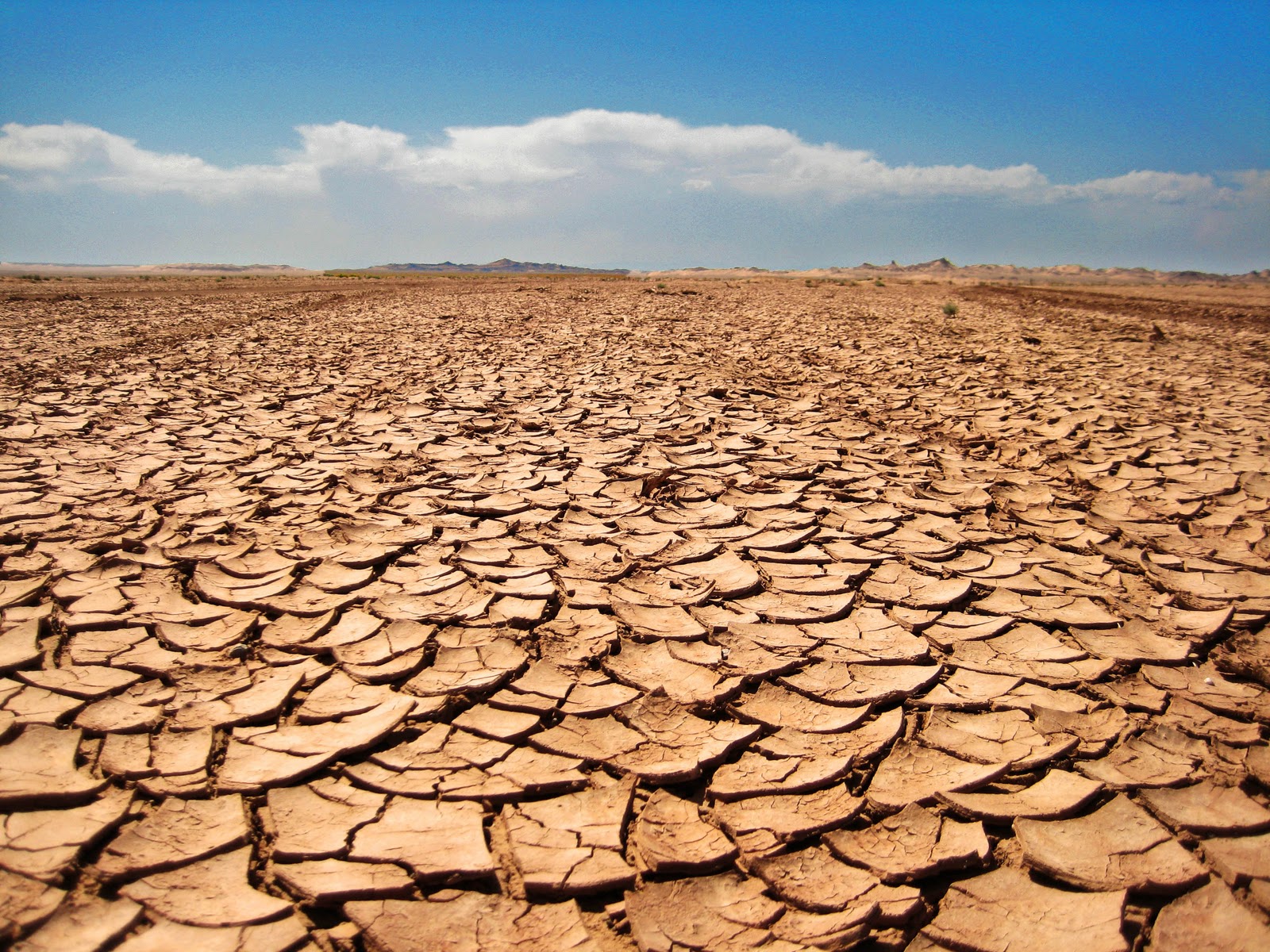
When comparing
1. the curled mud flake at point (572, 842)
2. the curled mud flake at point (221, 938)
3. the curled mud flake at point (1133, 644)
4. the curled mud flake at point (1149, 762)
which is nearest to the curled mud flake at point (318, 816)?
the curled mud flake at point (221, 938)

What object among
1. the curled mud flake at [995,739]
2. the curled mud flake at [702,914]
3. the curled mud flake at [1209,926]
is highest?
the curled mud flake at [995,739]

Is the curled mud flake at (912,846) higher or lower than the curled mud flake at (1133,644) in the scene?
lower

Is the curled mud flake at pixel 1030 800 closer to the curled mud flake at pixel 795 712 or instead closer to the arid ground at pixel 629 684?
the arid ground at pixel 629 684

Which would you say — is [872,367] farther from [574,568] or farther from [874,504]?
[574,568]

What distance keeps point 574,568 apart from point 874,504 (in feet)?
4.13

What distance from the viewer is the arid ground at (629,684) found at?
3.53 feet

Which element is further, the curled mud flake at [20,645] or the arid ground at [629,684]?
the curled mud flake at [20,645]

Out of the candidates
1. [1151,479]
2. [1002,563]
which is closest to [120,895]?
[1002,563]

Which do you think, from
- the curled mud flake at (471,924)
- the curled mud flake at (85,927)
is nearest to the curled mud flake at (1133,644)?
the curled mud flake at (471,924)

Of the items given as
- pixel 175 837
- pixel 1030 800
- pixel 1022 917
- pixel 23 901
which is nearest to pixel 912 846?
pixel 1022 917

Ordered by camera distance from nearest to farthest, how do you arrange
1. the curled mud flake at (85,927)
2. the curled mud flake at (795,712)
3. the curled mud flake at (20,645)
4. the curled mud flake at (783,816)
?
the curled mud flake at (85,927) < the curled mud flake at (783,816) < the curled mud flake at (795,712) < the curled mud flake at (20,645)

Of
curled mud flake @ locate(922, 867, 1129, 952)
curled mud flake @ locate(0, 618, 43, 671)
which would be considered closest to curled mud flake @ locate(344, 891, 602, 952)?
curled mud flake @ locate(922, 867, 1129, 952)

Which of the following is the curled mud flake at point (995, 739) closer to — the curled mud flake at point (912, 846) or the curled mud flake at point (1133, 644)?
the curled mud flake at point (912, 846)

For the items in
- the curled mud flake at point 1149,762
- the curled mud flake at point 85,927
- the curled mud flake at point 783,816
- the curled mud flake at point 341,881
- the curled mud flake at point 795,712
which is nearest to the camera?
the curled mud flake at point 85,927
